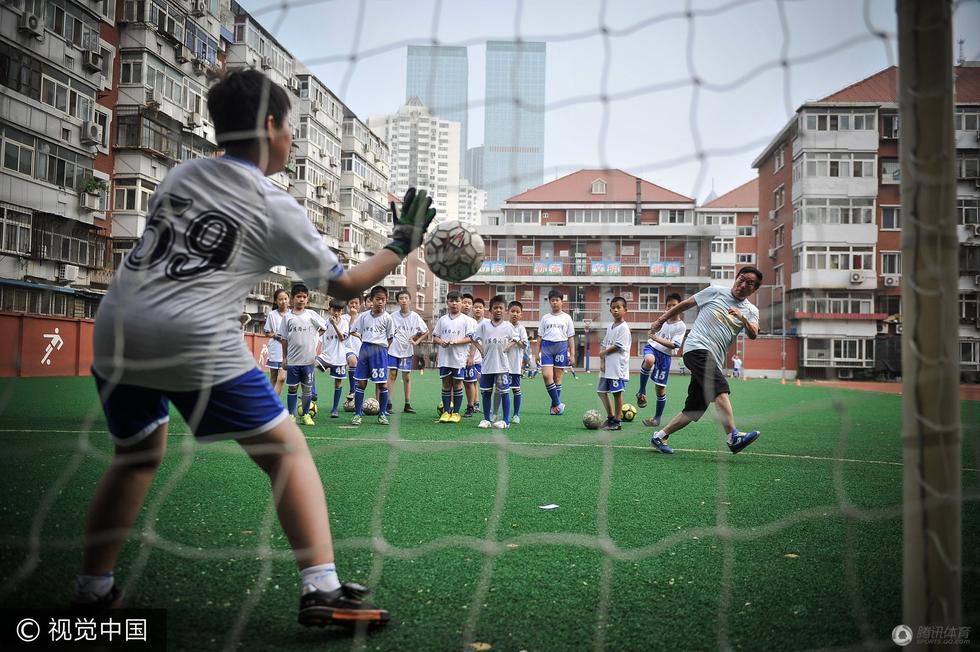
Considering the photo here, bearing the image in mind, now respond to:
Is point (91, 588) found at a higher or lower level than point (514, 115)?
lower

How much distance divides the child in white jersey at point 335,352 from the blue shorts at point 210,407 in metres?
7.80

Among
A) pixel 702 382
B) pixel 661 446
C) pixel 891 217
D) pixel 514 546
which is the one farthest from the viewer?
pixel 891 217

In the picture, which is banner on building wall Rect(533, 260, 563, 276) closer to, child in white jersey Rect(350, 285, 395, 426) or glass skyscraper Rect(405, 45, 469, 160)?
child in white jersey Rect(350, 285, 395, 426)

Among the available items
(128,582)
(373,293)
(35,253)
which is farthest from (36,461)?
(35,253)

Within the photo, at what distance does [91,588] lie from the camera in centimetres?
231

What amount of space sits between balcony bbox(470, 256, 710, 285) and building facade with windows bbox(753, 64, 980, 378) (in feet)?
6.55

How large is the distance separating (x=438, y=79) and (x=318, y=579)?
104 inches

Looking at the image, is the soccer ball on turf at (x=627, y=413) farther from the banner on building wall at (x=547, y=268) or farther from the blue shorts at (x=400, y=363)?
the banner on building wall at (x=547, y=268)

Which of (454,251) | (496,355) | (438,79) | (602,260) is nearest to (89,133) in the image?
(602,260)

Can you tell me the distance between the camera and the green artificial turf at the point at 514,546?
2.36 m

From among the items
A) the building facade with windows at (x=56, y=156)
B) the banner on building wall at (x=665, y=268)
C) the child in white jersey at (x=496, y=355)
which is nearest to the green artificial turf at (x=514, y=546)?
the child in white jersey at (x=496, y=355)

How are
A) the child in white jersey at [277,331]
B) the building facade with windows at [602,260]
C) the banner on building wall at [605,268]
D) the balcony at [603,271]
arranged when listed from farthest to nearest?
the banner on building wall at [605,268]
the balcony at [603,271]
the building facade with windows at [602,260]
the child in white jersey at [277,331]

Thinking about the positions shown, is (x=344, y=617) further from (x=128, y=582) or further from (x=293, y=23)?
(x=293, y=23)

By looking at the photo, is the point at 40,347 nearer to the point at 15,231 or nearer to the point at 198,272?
the point at 15,231
